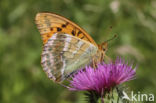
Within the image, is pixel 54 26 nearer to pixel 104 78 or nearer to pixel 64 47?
pixel 64 47

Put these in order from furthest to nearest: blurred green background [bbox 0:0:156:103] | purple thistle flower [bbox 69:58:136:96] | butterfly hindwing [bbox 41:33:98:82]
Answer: blurred green background [bbox 0:0:156:103]
butterfly hindwing [bbox 41:33:98:82]
purple thistle flower [bbox 69:58:136:96]

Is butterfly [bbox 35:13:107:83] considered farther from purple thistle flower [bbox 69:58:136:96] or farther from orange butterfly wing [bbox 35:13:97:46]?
purple thistle flower [bbox 69:58:136:96]

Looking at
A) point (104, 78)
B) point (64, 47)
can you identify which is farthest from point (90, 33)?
point (104, 78)

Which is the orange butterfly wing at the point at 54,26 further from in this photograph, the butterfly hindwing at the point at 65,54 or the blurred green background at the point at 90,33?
the blurred green background at the point at 90,33

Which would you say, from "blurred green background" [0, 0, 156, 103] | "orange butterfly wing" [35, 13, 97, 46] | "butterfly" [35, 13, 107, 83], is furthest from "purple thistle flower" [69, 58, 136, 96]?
"blurred green background" [0, 0, 156, 103]

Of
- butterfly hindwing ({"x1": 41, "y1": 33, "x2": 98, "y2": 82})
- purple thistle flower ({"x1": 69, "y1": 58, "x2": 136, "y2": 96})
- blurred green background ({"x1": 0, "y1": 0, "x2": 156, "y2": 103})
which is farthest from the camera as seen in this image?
blurred green background ({"x1": 0, "y1": 0, "x2": 156, "y2": 103})

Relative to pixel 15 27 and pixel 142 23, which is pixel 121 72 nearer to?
pixel 142 23

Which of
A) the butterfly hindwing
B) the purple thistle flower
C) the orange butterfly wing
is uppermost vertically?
the orange butterfly wing

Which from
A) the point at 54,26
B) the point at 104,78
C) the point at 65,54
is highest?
the point at 54,26
